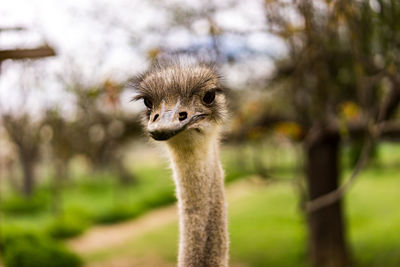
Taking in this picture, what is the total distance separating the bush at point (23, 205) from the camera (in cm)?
1095

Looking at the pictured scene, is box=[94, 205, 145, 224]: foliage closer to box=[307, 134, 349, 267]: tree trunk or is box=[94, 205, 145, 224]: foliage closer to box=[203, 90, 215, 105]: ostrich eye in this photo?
box=[307, 134, 349, 267]: tree trunk

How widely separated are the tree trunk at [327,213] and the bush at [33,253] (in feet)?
10.4

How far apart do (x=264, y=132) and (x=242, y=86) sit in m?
0.67

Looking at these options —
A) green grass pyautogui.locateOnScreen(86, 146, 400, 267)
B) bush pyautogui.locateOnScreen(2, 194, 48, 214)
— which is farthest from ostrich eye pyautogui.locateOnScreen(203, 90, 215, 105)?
bush pyautogui.locateOnScreen(2, 194, 48, 214)

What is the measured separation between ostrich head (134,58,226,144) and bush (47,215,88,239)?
7.32m

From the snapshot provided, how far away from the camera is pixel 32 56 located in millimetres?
3086

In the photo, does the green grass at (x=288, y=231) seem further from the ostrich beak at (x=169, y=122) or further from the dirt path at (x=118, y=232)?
the ostrich beak at (x=169, y=122)

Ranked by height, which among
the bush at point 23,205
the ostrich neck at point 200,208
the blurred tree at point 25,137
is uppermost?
the blurred tree at point 25,137

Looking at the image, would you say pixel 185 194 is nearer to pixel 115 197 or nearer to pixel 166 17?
pixel 166 17

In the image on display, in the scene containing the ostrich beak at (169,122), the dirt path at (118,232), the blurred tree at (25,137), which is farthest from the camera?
the blurred tree at (25,137)

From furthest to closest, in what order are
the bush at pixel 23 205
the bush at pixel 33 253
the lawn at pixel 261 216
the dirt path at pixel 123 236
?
the bush at pixel 23 205 < the dirt path at pixel 123 236 < the lawn at pixel 261 216 < the bush at pixel 33 253

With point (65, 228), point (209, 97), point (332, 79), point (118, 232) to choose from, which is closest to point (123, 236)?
point (118, 232)

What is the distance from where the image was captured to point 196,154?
67.4 inches

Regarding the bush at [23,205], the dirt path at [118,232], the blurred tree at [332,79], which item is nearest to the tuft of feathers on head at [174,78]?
the blurred tree at [332,79]
